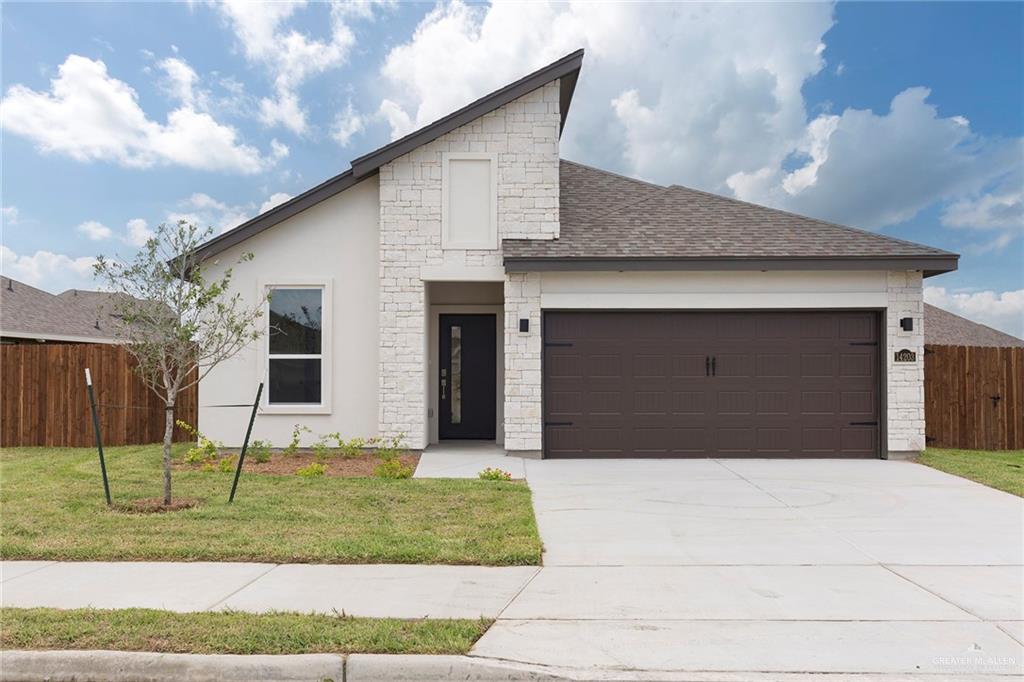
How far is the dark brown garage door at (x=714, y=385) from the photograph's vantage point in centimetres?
1138

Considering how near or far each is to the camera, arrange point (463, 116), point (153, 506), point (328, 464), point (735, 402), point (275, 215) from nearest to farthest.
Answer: point (153, 506) < point (328, 464) < point (735, 402) < point (463, 116) < point (275, 215)

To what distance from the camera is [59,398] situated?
44.0 ft

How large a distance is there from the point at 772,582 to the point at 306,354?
896 centimetres

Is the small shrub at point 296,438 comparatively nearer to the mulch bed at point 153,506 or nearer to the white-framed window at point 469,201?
the mulch bed at point 153,506

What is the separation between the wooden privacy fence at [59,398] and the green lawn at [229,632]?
32.5ft

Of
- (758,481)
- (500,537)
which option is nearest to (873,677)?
(500,537)

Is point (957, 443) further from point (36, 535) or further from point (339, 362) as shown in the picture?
point (36, 535)

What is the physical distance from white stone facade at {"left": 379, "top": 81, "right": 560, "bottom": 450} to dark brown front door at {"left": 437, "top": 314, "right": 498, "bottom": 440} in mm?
1652

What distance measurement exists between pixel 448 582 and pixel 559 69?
9.33m

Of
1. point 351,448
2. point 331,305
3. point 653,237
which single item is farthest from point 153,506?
point 653,237

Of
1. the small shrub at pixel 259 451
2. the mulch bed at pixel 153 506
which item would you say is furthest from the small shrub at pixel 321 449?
the mulch bed at pixel 153 506

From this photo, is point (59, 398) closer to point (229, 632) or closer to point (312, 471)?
point (312, 471)

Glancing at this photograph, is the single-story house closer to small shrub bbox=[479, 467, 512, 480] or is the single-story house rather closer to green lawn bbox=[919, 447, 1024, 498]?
green lawn bbox=[919, 447, 1024, 498]

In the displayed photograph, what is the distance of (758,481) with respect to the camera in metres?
9.32
